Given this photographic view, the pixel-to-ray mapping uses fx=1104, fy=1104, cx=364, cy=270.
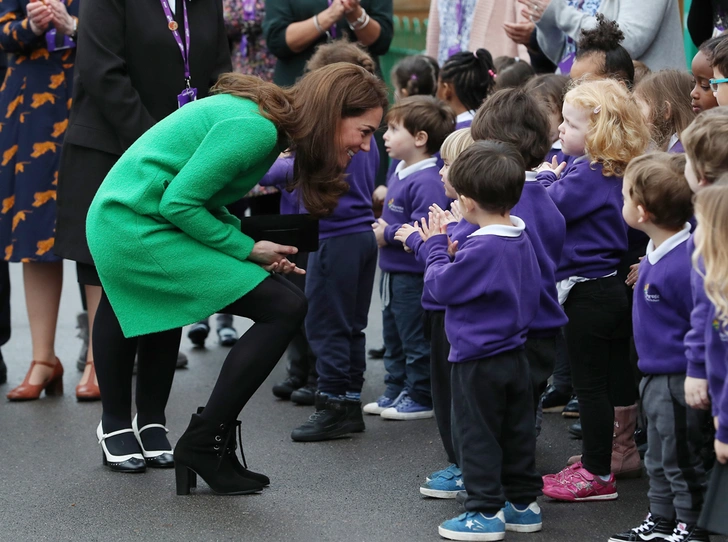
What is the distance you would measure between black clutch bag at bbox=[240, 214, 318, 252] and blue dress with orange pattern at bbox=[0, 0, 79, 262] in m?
1.83

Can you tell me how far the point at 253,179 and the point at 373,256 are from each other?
47.1 inches

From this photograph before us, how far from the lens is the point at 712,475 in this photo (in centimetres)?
296

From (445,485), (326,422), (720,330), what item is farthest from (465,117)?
(720,330)

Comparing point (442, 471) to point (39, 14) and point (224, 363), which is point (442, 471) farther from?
point (39, 14)

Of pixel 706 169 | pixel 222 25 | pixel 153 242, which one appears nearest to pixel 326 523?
pixel 153 242

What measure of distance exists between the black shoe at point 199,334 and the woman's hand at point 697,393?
4.09m

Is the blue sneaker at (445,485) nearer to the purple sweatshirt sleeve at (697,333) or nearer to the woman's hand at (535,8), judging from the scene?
the purple sweatshirt sleeve at (697,333)

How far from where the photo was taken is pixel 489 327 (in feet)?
11.3

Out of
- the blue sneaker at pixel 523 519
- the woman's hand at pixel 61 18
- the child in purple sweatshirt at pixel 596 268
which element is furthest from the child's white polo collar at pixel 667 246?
the woman's hand at pixel 61 18

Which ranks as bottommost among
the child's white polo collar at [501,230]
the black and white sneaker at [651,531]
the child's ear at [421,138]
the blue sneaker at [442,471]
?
the blue sneaker at [442,471]

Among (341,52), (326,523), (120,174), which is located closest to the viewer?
(326,523)

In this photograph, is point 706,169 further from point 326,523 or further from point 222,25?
point 222,25

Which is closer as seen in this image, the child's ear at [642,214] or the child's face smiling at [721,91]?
the child's ear at [642,214]

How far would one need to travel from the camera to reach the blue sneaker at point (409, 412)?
5.07m
